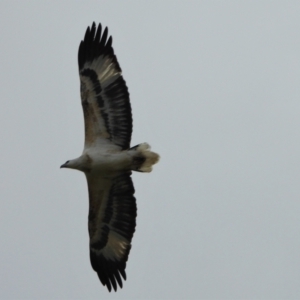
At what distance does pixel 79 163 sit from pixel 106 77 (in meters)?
1.49

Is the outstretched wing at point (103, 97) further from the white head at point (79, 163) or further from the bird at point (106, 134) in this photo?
the white head at point (79, 163)

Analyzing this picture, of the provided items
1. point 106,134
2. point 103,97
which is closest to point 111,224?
point 106,134

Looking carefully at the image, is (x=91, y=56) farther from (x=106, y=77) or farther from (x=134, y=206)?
(x=134, y=206)

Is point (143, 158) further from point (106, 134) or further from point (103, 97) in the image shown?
point (103, 97)

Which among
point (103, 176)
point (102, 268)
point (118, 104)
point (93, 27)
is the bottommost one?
point (102, 268)

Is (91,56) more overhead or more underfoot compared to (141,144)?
more overhead

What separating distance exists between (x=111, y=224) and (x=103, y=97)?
2.23 metres

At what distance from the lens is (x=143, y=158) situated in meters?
14.7

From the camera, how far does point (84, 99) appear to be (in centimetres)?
1457

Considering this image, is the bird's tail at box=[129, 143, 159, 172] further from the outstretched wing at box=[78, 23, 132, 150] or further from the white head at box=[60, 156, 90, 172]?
the white head at box=[60, 156, 90, 172]

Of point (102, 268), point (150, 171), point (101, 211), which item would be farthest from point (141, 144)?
point (102, 268)

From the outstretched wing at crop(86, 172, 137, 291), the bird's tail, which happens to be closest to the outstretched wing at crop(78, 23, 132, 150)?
the bird's tail

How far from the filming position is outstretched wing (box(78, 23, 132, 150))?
14609mm

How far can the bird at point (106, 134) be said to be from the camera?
14578 mm
